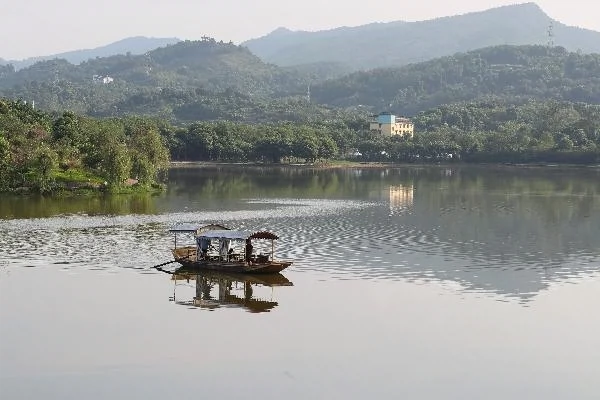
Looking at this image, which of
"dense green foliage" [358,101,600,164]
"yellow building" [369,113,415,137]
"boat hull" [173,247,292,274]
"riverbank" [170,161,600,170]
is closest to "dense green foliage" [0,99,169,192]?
"boat hull" [173,247,292,274]

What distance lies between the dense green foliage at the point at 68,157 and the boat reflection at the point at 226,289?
119ft

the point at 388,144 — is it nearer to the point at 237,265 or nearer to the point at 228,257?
the point at 228,257

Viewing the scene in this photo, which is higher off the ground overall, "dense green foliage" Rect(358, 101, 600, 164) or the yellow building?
the yellow building

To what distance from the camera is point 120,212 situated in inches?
2387

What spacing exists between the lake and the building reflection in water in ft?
15.1

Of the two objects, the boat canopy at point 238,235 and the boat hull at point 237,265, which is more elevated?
the boat canopy at point 238,235

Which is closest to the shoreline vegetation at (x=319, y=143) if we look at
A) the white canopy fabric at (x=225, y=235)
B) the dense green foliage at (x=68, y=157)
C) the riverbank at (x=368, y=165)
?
the dense green foliage at (x=68, y=157)

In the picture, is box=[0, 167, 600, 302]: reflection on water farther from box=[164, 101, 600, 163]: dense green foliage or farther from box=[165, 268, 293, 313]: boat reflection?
box=[164, 101, 600, 163]: dense green foliage

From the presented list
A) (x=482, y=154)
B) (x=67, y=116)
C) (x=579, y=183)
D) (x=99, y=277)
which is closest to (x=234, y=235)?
(x=99, y=277)

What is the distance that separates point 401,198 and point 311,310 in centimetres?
4712

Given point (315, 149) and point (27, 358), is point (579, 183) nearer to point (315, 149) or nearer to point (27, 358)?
point (315, 149)

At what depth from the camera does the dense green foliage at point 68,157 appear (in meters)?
71.1

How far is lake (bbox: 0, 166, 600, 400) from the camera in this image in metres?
23.6

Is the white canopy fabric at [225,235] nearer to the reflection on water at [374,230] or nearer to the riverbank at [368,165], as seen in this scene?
the reflection on water at [374,230]
